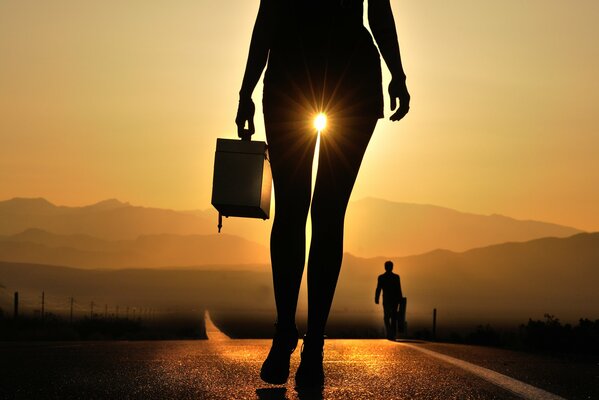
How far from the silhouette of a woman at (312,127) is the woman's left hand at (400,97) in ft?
1.41

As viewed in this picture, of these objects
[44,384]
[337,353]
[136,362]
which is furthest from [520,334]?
[44,384]

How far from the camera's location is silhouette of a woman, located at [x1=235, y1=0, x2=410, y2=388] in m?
5.45

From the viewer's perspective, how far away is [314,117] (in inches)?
215

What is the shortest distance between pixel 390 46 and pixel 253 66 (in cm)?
90

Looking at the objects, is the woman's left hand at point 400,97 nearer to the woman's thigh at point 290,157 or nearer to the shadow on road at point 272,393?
the woman's thigh at point 290,157

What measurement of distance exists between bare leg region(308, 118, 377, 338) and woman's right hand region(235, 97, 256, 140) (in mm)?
592

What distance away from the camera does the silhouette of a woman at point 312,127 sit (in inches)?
215

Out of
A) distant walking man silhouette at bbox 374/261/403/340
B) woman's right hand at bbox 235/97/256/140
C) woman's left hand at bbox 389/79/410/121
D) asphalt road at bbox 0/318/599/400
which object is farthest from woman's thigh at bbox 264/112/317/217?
distant walking man silhouette at bbox 374/261/403/340

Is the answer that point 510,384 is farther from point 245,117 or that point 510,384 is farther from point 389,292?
point 389,292

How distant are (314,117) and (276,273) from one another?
932 mm

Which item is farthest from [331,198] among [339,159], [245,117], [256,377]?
[256,377]

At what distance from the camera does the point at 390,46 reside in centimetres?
594

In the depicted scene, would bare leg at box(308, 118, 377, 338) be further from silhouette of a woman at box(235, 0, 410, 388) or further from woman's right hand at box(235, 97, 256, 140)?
woman's right hand at box(235, 97, 256, 140)

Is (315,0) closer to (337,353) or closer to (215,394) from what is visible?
(215,394)
